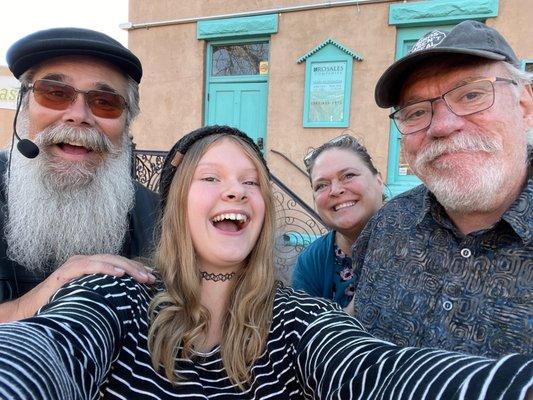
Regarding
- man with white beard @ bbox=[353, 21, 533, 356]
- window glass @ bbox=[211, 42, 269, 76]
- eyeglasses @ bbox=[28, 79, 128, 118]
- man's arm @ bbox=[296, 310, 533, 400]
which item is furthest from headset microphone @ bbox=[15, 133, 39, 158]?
window glass @ bbox=[211, 42, 269, 76]

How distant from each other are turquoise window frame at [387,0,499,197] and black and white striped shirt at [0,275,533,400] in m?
4.39

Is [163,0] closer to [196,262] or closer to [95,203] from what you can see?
[95,203]

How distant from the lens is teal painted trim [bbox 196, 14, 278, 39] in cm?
696

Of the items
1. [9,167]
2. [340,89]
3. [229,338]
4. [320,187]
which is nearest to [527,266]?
[229,338]

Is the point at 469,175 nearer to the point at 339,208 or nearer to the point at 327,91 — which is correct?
the point at 339,208

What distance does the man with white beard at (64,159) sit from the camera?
7.30 ft

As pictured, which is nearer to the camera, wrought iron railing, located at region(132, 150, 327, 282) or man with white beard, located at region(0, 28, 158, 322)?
man with white beard, located at region(0, 28, 158, 322)

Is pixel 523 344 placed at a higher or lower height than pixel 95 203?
lower

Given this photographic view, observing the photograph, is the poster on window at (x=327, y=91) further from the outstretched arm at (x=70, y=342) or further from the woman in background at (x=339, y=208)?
the outstretched arm at (x=70, y=342)

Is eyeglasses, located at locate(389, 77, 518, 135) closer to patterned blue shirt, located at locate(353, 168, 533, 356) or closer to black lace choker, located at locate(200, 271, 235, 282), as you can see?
patterned blue shirt, located at locate(353, 168, 533, 356)

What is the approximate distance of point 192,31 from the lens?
25.1 feet

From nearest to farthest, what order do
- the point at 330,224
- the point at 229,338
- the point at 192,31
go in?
1. the point at 229,338
2. the point at 330,224
3. the point at 192,31

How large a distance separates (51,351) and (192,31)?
24.5ft

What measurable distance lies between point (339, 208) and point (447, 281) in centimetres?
114
